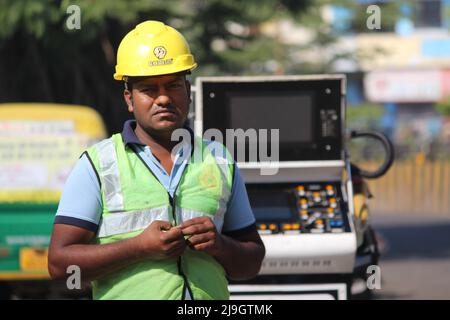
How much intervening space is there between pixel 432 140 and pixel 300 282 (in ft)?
83.5

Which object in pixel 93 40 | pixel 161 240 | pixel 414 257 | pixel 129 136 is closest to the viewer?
pixel 161 240

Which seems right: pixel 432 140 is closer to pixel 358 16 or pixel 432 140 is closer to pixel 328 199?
pixel 358 16

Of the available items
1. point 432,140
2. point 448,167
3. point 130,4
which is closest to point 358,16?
point 432,140

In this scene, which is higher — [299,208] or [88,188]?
[88,188]

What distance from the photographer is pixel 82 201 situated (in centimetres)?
405

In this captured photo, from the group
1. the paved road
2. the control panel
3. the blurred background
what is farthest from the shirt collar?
the paved road

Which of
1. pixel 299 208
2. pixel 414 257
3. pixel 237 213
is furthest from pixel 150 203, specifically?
pixel 414 257

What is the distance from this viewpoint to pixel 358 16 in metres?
34.0

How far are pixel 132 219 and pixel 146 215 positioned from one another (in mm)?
47

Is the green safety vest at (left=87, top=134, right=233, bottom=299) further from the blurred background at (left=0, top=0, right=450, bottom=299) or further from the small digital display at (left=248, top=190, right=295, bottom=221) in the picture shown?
the blurred background at (left=0, top=0, right=450, bottom=299)

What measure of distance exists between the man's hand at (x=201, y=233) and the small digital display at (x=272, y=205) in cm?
370

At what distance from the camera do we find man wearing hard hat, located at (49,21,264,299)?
13.2 feet

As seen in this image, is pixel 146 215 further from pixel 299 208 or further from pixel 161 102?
pixel 299 208

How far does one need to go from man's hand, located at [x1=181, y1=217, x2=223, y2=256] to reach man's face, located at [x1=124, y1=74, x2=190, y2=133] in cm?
37
